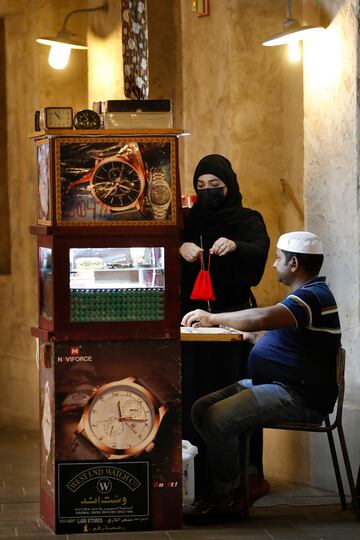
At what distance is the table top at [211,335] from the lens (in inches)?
262

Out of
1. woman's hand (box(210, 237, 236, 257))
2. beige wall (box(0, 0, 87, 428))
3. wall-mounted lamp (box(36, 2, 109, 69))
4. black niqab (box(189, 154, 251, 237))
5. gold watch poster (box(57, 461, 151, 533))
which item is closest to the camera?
gold watch poster (box(57, 461, 151, 533))

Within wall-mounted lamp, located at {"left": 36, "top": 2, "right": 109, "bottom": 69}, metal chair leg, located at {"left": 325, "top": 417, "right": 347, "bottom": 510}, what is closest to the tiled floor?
metal chair leg, located at {"left": 325, "top": 417, "right": 347, "bottom": 510}

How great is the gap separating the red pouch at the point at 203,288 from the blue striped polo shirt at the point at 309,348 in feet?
1.85

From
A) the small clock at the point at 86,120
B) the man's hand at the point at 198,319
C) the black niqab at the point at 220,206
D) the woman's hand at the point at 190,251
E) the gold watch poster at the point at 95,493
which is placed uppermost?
the small clock at the point at 86,120

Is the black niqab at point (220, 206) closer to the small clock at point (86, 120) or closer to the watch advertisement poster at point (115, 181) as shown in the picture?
the watch advertisement poster at point (115, 181)

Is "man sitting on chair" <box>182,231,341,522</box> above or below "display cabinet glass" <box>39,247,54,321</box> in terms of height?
below

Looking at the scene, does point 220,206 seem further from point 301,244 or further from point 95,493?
point 95,493

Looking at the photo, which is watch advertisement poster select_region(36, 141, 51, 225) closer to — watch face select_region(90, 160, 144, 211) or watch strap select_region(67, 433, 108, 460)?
watch face select_region(90, 160, 144, 211)

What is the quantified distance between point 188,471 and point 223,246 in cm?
124

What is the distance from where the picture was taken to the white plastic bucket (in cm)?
699

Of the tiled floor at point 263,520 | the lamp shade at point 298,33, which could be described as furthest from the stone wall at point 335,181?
the tiled floor at point 263,520

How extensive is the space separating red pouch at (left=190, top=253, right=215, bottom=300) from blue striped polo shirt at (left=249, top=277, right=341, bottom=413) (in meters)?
0.56

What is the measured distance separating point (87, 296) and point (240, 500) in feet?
4.59

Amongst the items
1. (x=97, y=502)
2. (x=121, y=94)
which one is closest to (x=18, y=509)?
(x=97, y=502)
